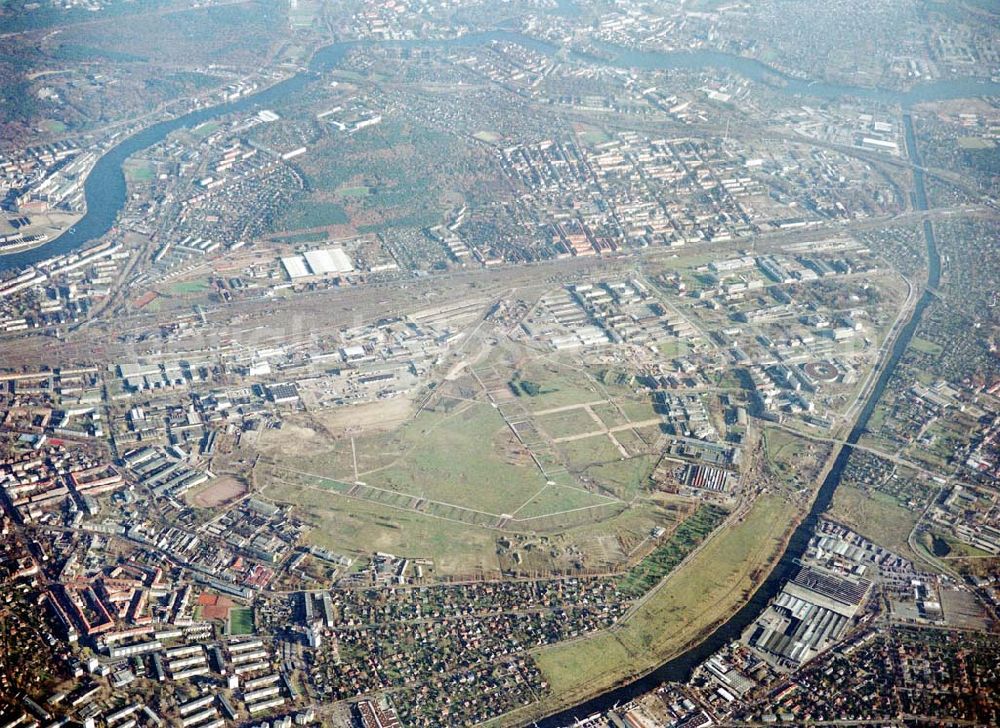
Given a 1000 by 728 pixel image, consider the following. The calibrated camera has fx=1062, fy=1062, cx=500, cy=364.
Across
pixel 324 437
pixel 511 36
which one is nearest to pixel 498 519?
pixel 324 437

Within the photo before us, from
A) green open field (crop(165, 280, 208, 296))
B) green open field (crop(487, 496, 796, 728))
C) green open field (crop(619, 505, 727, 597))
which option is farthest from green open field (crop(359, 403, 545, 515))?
green open field (crop(165, 280, 208, 296))

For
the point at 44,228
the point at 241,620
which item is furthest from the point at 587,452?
the point at 44,228

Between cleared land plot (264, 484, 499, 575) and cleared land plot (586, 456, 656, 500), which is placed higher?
cleared land plot (264, 484, 499, 575)

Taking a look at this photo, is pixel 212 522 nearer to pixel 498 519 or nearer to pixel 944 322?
pixel 498 519

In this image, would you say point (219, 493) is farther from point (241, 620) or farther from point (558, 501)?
point (558, 501)

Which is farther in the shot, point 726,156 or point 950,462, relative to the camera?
point 726,156

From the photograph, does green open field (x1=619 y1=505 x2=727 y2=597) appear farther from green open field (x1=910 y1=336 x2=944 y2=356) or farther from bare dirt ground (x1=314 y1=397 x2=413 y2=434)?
green open field (x1=910 y1=336 x2=944 y2=356)

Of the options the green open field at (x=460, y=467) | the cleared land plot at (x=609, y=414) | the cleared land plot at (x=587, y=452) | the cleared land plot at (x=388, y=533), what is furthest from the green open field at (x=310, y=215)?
the cleared land plot at (x=587, y=452)
